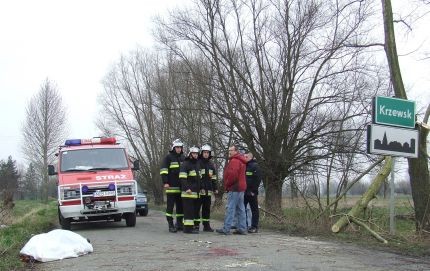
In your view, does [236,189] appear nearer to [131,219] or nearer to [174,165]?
[174,165]

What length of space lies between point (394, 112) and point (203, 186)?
4900mm

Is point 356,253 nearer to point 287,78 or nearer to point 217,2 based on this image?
point 287,78

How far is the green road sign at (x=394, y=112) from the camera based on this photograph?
1001 centimetres

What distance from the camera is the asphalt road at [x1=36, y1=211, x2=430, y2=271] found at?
7598 mm

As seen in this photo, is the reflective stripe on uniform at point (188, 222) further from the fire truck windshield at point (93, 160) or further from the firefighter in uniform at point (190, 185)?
the fire truck windshield at point (93, 160)

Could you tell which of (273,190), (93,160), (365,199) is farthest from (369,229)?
(273,190)

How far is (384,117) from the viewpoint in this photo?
397 inches

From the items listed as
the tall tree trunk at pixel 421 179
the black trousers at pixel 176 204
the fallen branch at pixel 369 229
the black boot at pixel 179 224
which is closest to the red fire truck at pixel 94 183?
the black trousers at pixel 176 204

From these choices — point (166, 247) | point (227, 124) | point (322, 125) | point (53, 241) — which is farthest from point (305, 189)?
point (53, 241)

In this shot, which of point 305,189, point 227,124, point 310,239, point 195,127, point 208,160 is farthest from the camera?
point 195,127

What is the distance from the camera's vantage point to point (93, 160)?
48.1 ft

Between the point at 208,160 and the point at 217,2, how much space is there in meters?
12.4

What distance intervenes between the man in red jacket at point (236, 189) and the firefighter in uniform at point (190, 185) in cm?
86

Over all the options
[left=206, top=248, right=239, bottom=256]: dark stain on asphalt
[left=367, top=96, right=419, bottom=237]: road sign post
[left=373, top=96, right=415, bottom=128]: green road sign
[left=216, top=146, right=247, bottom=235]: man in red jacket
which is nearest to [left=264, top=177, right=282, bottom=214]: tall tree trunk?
[left=216, top=146, right=247, bottom=235]: man in red jacket
